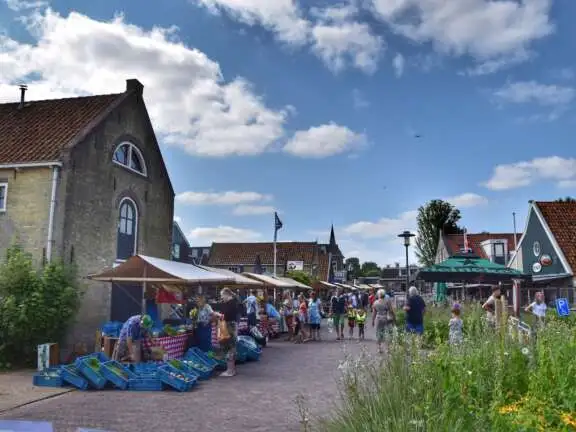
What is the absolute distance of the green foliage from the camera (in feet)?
43.7

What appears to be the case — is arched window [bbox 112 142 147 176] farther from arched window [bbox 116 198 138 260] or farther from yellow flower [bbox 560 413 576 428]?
yellow flower [bbox 560 413 576 428]

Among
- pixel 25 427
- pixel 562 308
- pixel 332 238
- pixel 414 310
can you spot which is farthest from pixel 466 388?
pixel 332 238

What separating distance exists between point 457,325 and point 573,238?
1873 cm

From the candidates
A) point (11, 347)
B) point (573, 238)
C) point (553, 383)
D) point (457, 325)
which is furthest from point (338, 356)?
point (573, 238)

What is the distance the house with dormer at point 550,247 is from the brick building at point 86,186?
670 inches

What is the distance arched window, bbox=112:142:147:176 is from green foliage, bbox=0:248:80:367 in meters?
5.95

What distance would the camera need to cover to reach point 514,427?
368cm

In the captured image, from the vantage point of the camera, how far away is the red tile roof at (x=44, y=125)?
16.9 meters

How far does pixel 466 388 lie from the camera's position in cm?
466

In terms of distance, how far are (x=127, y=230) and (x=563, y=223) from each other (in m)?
22.0

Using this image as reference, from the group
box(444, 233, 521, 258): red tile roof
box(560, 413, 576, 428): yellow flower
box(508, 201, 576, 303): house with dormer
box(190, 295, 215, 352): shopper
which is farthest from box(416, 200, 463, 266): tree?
box(560, 413, 576, 428): yellow flower

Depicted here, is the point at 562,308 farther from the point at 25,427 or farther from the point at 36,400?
the point at 25,427

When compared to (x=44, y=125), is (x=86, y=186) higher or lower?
lower

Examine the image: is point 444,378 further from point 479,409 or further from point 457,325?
point 457,325
